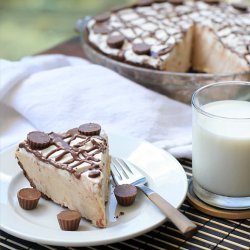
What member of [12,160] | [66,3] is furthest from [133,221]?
[66,3]

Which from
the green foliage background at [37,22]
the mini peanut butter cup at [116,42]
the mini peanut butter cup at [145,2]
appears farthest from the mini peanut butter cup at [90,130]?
the green foliage background at [37,22]

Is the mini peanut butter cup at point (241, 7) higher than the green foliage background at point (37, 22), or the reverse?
the mini peanut butter cup at point (241, 7)

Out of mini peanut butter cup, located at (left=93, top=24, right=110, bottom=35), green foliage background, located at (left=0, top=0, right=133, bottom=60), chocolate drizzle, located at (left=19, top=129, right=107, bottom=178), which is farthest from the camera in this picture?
green foliage background, located at (left=0, top=0, right=133, bottom=60)

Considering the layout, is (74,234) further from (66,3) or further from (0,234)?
(66,3)

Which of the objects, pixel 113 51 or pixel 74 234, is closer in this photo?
pixel 74 234

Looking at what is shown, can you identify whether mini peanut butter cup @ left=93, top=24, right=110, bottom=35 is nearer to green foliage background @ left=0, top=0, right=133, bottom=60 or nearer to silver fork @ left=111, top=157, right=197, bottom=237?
silver fork @ left=111, top=157, right=197, bottom=237

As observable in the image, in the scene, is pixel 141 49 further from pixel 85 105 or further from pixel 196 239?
pixel 196 239

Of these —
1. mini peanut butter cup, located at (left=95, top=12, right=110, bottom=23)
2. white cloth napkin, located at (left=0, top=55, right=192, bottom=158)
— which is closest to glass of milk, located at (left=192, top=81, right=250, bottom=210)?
white cloth napkin, located at (left=0, top=55, right=192, bottom=158)

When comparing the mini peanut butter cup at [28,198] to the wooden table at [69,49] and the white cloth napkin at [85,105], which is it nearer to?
the white cloth napkin at [85,105]
